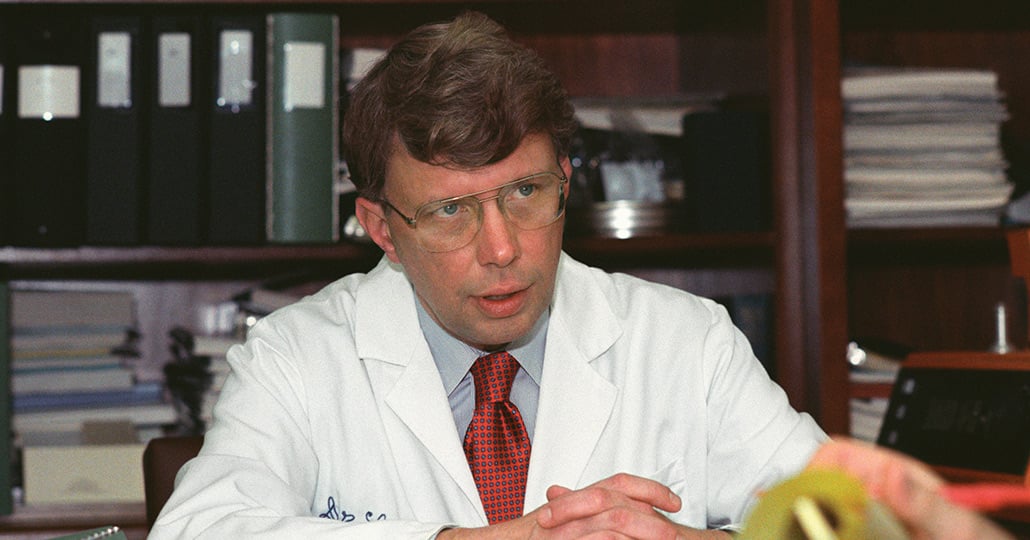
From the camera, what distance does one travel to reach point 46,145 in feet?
5.85

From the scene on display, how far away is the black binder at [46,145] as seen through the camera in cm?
177

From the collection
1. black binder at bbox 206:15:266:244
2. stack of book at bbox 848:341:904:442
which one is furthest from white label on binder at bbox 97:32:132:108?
stack of book at bbox 848:341:904:442

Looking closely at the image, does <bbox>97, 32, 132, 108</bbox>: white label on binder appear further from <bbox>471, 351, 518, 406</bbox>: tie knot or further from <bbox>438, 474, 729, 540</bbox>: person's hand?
<bbox>438, 474, 729, 540</bbox>: person's hand

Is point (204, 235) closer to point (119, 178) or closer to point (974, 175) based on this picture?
point (119, 178)

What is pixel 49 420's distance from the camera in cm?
193

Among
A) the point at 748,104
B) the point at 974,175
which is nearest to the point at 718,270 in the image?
the point at 748,104

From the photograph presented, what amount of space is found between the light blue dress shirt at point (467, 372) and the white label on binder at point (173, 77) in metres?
0.65

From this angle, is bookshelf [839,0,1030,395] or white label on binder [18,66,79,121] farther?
Answer: bookshelf [839,0,1030,395]

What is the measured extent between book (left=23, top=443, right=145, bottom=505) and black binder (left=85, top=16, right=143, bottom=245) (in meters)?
0.39

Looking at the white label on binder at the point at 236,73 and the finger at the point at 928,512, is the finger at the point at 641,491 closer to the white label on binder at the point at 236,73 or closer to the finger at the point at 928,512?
the finger at the point at 928,512

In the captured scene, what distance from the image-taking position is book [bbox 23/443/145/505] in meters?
1.90

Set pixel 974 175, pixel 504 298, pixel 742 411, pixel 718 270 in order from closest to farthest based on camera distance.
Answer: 1. pixel 504 298
2. pixel 742 411
3. pixel 974 175
4. pixel 718 270

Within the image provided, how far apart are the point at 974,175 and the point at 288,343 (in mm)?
1233

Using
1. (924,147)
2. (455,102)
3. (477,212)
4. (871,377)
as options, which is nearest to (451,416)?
(477,212)
